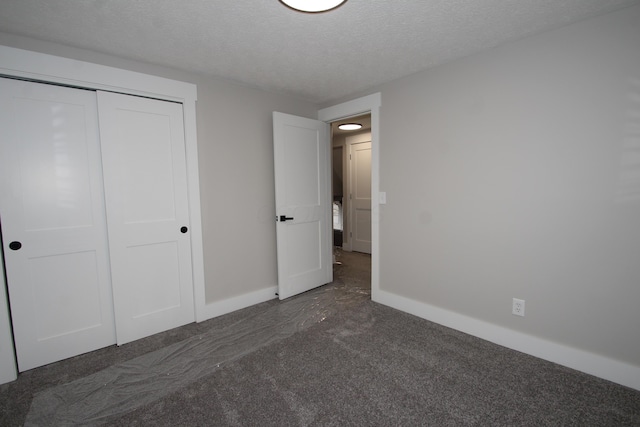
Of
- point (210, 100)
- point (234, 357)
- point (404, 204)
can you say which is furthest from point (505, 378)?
point (210, 100)

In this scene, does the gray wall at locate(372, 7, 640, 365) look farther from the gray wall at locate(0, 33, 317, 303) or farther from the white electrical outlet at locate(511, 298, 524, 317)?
the gray wall at locate(0, 33, 317, 303)

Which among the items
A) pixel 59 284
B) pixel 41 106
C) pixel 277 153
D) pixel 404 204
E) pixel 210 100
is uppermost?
pixel 210 100

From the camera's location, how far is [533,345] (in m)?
2.19

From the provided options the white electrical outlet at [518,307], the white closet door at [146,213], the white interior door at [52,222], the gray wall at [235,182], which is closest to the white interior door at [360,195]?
the gray wall at [235,182]

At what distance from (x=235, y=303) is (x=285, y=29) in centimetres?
252

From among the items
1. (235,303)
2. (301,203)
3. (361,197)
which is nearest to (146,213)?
(235,303)

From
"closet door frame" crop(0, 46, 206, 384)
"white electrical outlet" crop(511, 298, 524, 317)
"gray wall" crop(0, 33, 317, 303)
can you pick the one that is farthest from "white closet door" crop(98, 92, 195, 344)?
"white electrical outlet" crop(511, 298, 524, 317)

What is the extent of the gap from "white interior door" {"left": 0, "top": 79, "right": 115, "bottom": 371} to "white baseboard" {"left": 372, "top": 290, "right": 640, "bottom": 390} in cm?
280

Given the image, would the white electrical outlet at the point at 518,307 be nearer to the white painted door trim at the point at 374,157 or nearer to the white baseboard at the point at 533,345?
the white baseboard at the point at 533,345

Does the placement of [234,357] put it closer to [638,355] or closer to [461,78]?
[638,355]

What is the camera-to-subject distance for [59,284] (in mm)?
2203

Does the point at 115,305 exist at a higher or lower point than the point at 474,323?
higher

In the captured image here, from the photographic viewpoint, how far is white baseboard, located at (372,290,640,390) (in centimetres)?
186

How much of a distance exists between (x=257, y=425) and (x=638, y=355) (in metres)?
2.35
